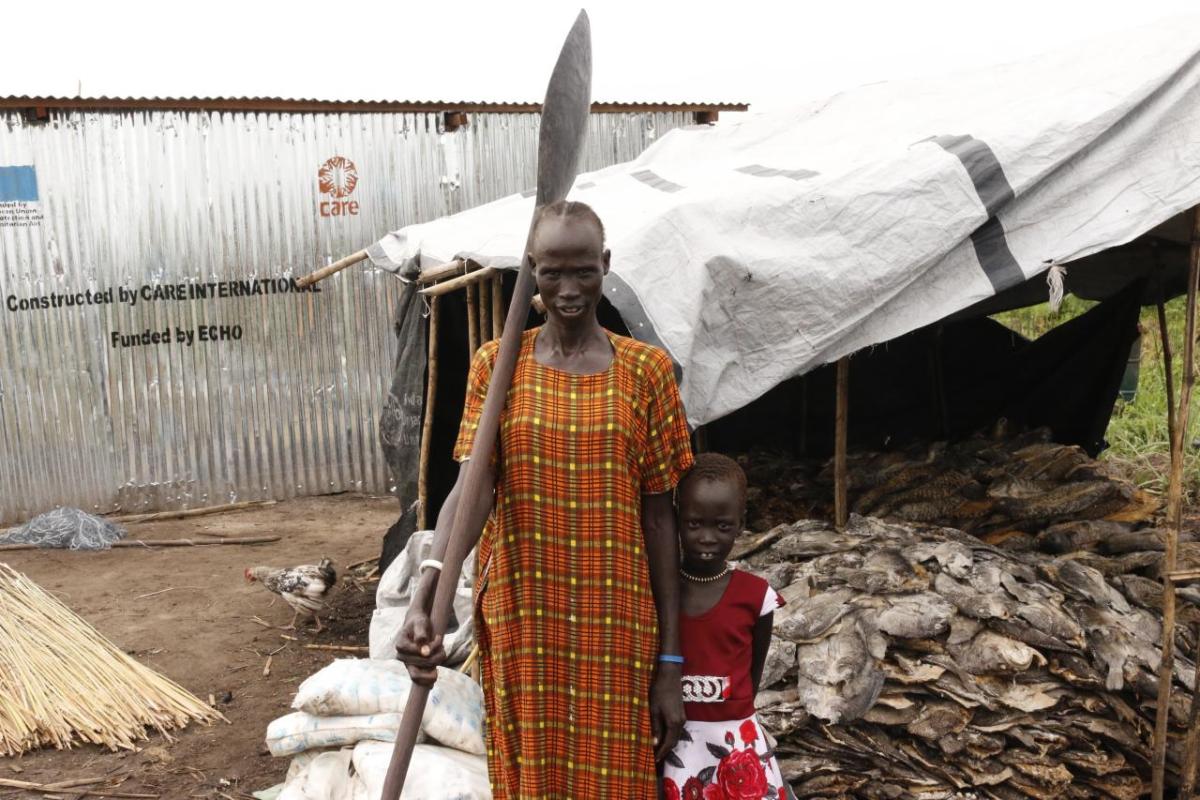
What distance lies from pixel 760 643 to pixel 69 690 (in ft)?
10.4

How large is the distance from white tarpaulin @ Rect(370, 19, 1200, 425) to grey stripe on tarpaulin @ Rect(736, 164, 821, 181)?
14 cm

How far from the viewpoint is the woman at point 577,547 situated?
1.98 metres

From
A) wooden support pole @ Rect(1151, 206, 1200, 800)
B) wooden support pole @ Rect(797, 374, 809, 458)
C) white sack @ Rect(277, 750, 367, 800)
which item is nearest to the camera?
wooden support pole @ Rect(1151, 206, 1200, 800)

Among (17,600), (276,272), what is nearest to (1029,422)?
(17,600)

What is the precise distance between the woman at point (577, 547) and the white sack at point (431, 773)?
745mm

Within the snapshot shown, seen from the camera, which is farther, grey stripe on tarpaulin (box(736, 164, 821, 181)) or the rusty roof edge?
the rusty roof edge

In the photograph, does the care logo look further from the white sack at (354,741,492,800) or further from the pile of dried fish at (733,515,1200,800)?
the pile of dried fish at (733,515,1200,800)

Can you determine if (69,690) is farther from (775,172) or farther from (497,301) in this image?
(775,172)

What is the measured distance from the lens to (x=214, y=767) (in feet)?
13.1

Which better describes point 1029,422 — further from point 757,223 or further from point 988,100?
point 757,223

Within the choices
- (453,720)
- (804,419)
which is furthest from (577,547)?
(804,419)

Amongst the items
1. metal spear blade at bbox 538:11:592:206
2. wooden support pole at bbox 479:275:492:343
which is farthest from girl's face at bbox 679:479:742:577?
wooden support pole at bbox 479:275:492:343

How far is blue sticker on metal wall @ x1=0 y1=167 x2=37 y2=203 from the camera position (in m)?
7.50

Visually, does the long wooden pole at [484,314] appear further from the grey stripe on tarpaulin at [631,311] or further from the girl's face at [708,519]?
the girl's face at [708,519]
